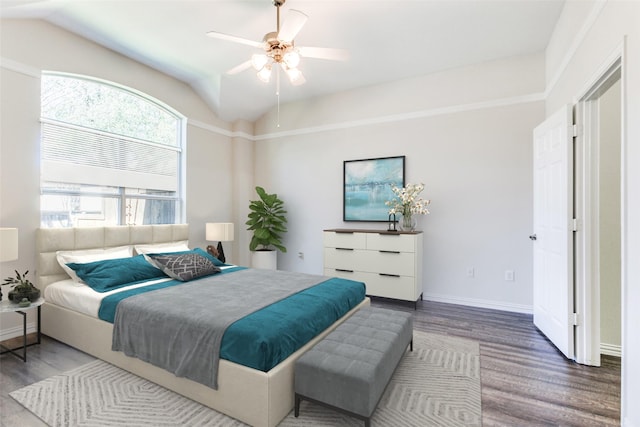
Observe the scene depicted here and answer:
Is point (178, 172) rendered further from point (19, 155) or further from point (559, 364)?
point (559, 364)

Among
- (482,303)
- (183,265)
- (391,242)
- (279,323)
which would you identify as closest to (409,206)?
(391,242)

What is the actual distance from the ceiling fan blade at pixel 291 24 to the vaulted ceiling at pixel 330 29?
0.78 m

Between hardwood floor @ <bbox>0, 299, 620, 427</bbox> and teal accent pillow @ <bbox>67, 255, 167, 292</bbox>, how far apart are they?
585 mm

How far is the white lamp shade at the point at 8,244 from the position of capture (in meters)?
2.38

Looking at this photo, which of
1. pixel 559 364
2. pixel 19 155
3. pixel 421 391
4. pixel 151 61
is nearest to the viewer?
pixel 421 391

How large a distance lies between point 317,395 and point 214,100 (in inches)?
169

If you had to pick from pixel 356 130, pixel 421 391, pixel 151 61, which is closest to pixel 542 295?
pixel 421 391

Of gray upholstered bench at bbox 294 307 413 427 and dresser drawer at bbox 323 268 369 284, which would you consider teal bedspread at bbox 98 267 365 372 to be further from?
dresser drawer at bbox 323 268 369 284

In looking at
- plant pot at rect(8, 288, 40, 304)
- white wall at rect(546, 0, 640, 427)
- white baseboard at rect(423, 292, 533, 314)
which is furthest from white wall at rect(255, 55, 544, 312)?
plant pot at rect(8, 288, 40, 304)

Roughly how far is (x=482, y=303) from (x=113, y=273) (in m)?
4.10

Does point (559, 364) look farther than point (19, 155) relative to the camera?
No

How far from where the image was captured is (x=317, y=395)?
168 centimetres

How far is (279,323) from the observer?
1.85 meters
